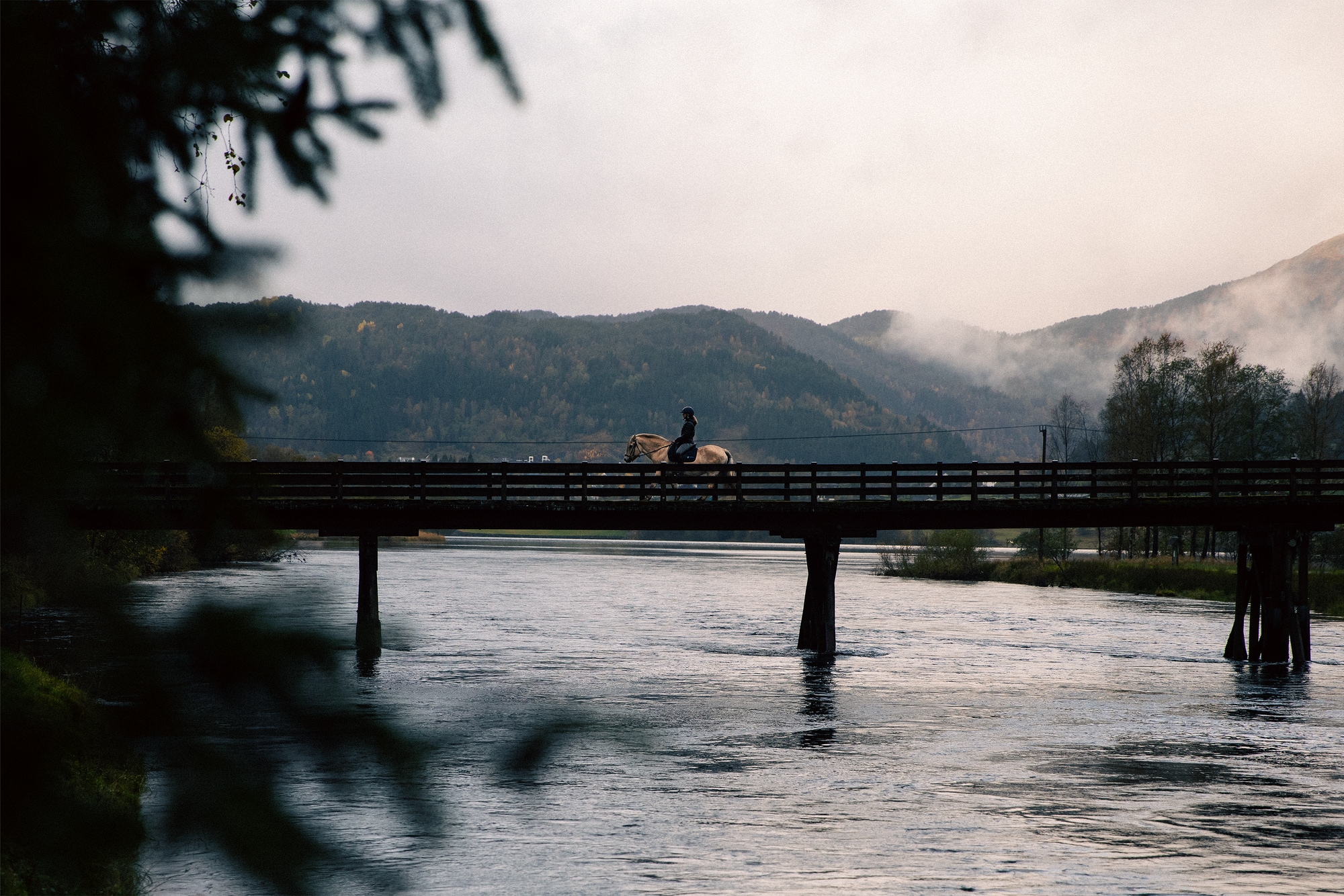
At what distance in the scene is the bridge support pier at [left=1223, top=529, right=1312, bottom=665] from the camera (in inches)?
1220

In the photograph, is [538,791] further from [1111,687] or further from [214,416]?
[1111,687]

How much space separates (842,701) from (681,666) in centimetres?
619

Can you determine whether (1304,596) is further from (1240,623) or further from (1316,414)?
(1316,414)

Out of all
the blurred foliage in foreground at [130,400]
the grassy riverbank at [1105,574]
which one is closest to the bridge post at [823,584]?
the grassy riverbank at [1105,574]

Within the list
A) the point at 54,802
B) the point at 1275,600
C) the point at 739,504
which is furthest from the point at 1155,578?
the point at 54,802

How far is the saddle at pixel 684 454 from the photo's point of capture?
108 feet

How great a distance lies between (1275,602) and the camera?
104 feet

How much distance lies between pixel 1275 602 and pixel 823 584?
473 inches

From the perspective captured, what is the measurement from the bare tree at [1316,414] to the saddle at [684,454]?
65.2m

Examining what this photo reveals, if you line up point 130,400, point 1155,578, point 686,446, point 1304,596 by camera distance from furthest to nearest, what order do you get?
point 1155,578 < point 686,446 < point 1304,596 < point 130,400

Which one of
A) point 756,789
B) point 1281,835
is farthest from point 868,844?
point 1281,835

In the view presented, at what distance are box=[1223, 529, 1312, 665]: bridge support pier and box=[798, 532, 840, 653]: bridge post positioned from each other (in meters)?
10.4

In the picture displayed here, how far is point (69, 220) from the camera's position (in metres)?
2.05

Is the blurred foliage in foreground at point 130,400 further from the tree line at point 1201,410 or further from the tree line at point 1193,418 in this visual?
the tree line at point 1201,410
